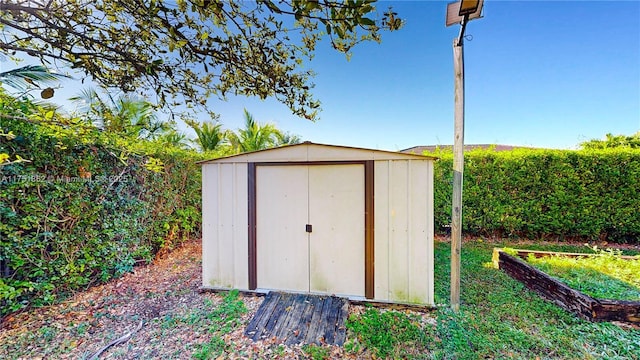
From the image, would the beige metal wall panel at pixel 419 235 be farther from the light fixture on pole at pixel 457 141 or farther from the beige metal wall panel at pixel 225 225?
the beige metal wall panel at pixel 225 225

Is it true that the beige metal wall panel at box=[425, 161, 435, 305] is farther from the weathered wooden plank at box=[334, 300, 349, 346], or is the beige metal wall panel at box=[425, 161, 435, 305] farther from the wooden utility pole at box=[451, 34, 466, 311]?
the weathered wooden plank at box=[334, 300, 349, 346]

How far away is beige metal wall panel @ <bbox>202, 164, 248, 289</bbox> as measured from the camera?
352cm

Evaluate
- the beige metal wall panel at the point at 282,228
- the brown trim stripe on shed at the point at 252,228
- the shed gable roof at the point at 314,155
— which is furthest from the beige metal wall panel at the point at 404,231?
the brown trim stripe on shed at the point at 252,228

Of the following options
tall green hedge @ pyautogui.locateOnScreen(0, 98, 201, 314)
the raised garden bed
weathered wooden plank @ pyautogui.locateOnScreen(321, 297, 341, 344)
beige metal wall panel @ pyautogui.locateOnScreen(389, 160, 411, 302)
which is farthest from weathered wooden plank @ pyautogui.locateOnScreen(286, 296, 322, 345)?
the raised garden bed

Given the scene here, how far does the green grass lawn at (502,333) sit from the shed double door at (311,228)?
2.36ft

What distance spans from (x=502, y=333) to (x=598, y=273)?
220cm

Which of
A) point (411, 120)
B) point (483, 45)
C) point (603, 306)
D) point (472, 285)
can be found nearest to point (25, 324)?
point (472, 285)

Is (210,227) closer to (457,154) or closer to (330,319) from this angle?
(330,319)

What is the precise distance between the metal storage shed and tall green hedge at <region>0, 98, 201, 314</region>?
1.17 m

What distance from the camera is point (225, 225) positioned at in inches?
141

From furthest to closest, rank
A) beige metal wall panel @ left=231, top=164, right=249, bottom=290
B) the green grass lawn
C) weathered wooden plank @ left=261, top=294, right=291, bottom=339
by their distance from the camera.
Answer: beige metal wall panel @ left=231, top=164, right=249, bottom=290 → weathered wooden plank @ left=261, top=294, right=291, bottom=339 → the green grass lawn

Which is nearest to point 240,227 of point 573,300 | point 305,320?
point 305,320

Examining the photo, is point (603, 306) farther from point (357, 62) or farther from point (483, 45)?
point (357, 62)

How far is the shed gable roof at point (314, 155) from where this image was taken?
3.12 meters
